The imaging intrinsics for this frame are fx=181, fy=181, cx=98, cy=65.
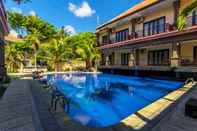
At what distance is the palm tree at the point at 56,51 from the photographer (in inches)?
1201

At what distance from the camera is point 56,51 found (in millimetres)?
30578

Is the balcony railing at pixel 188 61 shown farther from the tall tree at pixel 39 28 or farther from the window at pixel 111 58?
the tall tree at pixel 39 28

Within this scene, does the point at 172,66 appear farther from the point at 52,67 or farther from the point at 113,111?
the point at 52,67

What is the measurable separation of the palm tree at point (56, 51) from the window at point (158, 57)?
1498 centimetres

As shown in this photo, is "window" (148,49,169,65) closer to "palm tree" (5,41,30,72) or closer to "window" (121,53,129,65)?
"window" (121,53,129,65)

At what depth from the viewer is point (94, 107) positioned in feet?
29.9

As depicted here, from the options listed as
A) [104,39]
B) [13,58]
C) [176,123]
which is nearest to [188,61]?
[176,123]

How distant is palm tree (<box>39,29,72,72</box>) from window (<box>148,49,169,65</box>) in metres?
15.0

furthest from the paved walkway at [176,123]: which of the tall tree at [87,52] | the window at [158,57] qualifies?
the tall tree at [87,52]

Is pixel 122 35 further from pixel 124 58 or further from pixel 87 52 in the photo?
pixel 87 52

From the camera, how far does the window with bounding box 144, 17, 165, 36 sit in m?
21.0

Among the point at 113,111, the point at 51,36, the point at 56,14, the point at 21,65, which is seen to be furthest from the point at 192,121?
the point at 56,14

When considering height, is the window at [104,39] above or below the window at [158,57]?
above

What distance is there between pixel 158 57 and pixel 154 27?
3.72 meters
